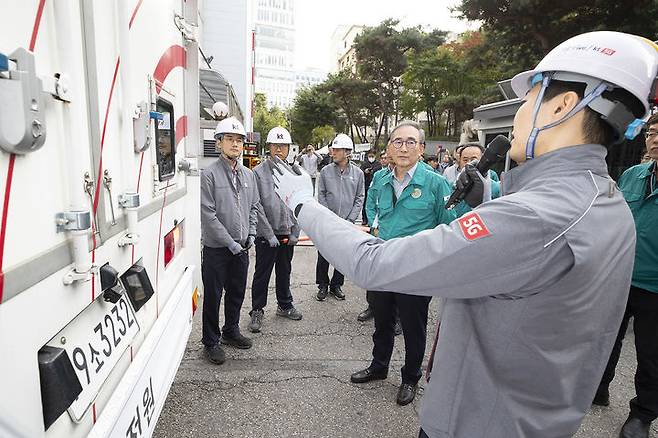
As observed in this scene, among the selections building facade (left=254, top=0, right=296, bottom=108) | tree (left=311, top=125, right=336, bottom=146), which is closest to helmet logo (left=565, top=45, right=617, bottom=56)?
tree (left=311, top=125, right=336, bottom=146)

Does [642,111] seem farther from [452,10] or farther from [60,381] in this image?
[452,10]

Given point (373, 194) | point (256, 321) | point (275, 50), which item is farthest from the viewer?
point (275, 50)

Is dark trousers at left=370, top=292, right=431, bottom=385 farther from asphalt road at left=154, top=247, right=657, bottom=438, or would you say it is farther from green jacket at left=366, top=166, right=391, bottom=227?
green jacket at left=366, top=166, right=391, bottom=227

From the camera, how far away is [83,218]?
1.15 meters

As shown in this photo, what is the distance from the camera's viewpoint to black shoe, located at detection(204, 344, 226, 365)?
3399mm

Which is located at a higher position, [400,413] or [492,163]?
[492,163]

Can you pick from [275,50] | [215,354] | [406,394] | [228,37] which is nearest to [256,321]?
[215,354]

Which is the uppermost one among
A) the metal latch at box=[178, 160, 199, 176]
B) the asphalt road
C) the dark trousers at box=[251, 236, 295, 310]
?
the metal latch at box=[178, 160, 199, 176]

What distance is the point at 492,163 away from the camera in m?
2.07

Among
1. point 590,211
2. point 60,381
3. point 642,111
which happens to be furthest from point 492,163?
point 60,381

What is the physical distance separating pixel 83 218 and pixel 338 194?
4200 mm

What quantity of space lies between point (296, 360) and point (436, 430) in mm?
2327

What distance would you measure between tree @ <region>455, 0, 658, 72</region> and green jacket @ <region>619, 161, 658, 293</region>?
979cm

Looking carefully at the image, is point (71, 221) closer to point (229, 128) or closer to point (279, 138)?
point (229, 128)
